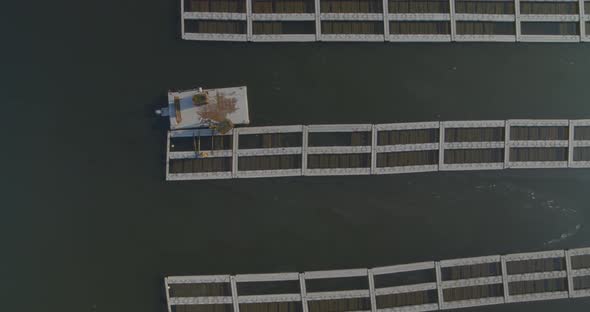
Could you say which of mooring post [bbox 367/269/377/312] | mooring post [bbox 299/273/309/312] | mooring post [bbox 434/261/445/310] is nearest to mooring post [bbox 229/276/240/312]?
mooring post [bbox 299/273/309/312]

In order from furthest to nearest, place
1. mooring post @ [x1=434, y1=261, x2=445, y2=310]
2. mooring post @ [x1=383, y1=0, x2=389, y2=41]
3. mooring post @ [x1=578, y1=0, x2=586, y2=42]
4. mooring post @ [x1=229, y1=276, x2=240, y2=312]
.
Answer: mooring post @ [x1=578, y1=0, x2=586, y2=42]
mooring post @ [x1=383, y1=0, x2=389, y2=41]
mooring post @ [x1=434, y1=261, x2=445, y2=310]
mooring post @ [x1=229, y1=276, x2=240, y2=312]

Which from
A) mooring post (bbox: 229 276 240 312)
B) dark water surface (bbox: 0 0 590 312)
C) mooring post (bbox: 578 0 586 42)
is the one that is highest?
mooring post (bbox: 578 0 586 42)

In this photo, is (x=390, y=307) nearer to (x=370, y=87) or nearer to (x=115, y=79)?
(x=370, y=87)

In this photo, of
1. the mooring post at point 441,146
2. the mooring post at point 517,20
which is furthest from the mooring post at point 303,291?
the mooring post at point 517,20

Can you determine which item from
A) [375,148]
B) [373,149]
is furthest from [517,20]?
[373,149]

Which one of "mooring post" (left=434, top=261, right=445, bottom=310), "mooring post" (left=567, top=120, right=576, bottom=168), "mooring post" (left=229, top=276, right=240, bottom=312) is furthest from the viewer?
"mooring post" (left=567, top=120, right=576, bottom=168)

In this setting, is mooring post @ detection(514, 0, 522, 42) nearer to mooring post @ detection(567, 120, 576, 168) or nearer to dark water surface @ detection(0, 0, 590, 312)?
dark water surface @ detection(0, 0, 590, 312)
